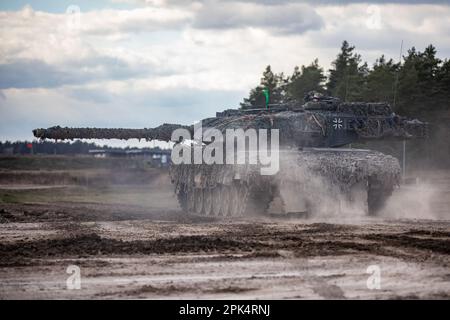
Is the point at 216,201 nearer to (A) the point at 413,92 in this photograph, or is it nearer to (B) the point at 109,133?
(B) the point at 109,133

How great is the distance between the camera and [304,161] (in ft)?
69.3

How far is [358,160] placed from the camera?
A: 2162 cm

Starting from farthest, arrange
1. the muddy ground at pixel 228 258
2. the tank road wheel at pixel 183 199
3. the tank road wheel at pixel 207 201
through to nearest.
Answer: the tank road wheel at pixel 183 199 < the tank road wheel at pixel 207 201 < the muddy ground at pixel 228 258

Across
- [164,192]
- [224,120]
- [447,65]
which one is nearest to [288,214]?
[224,120]

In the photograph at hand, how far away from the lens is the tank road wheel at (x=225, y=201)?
2452 centimetres

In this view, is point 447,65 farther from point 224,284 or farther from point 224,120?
point 224,284

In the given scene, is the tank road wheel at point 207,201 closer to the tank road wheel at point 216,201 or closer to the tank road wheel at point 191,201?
the tank road wheel at point 216,201

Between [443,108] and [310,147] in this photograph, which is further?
[443,108]

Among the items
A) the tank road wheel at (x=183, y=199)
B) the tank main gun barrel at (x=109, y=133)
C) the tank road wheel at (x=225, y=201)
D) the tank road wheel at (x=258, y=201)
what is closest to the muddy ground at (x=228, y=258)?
the tank road wheel at (x=258, y=201)

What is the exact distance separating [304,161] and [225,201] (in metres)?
4.29

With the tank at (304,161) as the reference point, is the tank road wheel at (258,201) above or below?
below

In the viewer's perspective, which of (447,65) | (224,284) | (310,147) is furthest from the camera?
(447,65)
